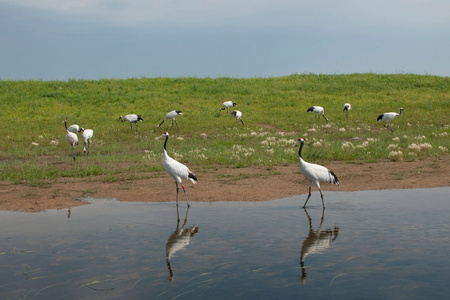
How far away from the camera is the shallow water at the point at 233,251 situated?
644cm

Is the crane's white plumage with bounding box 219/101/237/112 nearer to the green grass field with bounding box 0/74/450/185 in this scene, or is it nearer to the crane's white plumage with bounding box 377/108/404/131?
the green grass field with bounding box 0/74/450/185

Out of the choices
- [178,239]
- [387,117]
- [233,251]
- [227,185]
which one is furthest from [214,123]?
[233,251]

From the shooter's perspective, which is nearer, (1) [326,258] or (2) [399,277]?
(2) [399,277]

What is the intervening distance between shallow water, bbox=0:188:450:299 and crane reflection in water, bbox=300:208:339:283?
17 mm

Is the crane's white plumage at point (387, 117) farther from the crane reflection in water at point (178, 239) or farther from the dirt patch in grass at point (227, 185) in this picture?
the crane reflection in water at point (178, 239)

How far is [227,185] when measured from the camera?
13711 mm

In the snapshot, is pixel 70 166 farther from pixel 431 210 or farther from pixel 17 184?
pixel 431 210

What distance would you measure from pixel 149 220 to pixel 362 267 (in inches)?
189

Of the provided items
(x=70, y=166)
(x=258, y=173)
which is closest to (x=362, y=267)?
(x=258, y=173)

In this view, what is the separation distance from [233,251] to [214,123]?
2170cm

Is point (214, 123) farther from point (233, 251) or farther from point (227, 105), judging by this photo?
point (233, 251)

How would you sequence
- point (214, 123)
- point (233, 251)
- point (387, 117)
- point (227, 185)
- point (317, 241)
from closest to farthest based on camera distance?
1. point (233, 251)
2. point (317, 241)
3. point (227, 185)
4. point (387, 117)
5. point (214, 123)

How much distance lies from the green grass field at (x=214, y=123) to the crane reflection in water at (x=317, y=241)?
764 cm

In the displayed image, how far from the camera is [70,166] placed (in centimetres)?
1784
